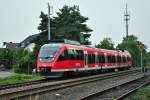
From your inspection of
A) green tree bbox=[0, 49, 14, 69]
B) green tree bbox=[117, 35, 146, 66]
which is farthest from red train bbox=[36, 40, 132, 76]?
green tree bbox=[117, 35, 146, 66]

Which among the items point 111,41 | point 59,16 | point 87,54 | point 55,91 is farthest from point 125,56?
point 55,91

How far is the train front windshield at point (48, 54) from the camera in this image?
96.9ft

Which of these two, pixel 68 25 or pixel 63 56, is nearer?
pixel 63 56

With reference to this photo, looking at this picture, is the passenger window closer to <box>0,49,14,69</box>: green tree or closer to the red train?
the red train

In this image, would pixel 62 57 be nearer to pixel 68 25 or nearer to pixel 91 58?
pixel 91 58

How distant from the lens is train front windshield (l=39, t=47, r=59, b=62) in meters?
29.5

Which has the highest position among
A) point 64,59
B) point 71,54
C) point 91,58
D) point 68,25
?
point 68,25

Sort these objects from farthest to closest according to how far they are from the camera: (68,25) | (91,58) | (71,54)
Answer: (68,25) → (91,58) → (71,54)

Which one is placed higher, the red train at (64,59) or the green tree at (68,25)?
the green tree at (68,25)

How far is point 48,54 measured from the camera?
97.8 feet

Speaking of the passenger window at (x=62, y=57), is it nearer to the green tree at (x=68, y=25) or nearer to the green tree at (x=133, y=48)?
the green tree at (x=68, y=25)

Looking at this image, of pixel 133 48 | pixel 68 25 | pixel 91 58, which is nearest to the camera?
pixel 91 58

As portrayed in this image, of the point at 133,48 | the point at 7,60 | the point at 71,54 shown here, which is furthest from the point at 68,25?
the point at 71,54

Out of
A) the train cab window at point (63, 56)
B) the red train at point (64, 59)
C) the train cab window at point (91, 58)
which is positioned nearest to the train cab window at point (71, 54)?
the red train at point (64, 59)
